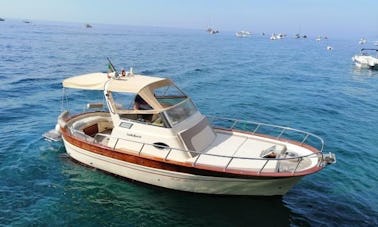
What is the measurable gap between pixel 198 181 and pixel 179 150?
1.26 m

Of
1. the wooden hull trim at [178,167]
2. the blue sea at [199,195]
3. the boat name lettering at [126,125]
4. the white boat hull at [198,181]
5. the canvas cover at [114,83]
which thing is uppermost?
the canvas cover at [114,83]

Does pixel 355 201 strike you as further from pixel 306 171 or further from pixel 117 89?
pixel 117 89

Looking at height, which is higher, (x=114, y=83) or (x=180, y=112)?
(x=114, y=83)

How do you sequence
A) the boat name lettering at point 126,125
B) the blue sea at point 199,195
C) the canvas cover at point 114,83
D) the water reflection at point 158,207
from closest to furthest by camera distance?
the water reflection at point 158,207 → the blue sea at point 199,195 → the boat name lettering at point 126,125 → the canvas cover at point 114,83

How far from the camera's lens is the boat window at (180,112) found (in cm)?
1380

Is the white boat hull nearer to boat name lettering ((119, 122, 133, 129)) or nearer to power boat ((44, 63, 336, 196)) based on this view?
power boat ((44, 63, 336, 196))

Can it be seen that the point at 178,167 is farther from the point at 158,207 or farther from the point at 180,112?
the point at 180,112

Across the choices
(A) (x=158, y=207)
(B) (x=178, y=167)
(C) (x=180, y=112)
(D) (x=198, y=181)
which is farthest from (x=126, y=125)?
(D) (x=198, y=181)

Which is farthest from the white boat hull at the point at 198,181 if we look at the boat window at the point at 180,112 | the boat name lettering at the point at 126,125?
the boat window at the point at 180,112

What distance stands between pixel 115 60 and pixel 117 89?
3697cm

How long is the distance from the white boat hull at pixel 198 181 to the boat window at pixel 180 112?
194 cm

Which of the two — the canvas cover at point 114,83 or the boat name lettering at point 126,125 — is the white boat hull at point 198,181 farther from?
the canvas cover at point 114,83

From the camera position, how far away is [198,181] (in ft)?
42.7

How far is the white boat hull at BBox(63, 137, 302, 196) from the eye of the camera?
12.6 metres
